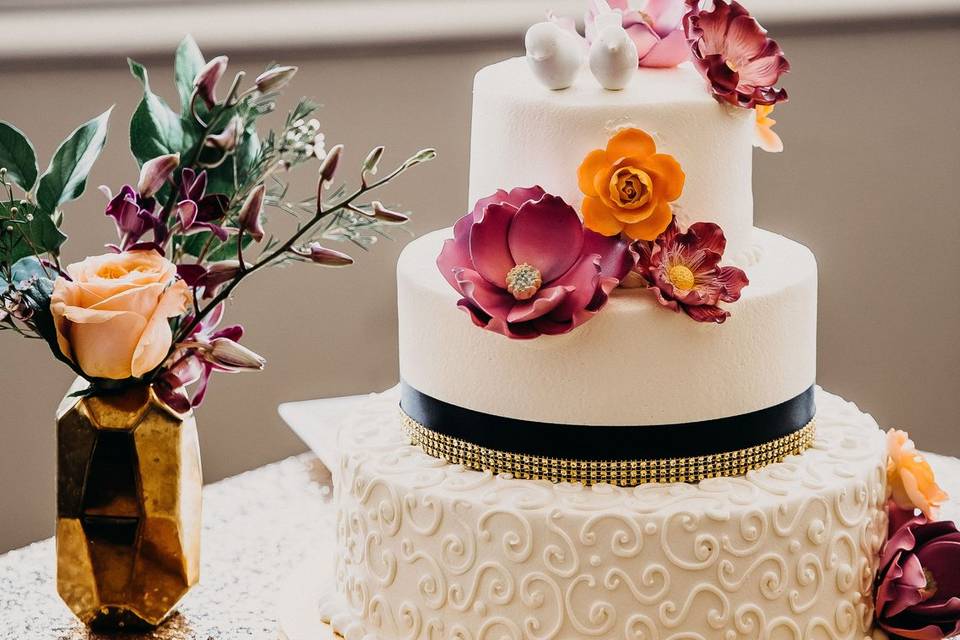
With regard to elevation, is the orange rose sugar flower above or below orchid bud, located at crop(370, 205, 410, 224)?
above

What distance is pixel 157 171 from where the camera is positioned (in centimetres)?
153

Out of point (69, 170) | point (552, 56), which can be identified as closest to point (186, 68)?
point (69, 170)

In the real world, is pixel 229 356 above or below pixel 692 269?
below

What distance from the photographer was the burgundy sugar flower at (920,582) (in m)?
1.58

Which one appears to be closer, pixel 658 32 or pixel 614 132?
pixel 614 132

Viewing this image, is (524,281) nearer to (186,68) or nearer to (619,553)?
(619,553)

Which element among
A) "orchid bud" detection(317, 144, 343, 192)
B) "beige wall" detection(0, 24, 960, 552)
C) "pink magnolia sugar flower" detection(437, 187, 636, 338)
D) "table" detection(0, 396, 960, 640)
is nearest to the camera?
"pink magnolia sugar flower" detection(437, 187, 636, 338)

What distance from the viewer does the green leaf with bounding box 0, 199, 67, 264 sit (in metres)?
1.55

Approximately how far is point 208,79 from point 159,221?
0.19m

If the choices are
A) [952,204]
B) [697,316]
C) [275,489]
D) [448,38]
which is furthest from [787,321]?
[952,204]

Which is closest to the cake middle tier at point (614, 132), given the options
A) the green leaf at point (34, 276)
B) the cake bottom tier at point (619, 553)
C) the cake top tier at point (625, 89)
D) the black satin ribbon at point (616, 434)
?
the cake top tier at point (625, 89)

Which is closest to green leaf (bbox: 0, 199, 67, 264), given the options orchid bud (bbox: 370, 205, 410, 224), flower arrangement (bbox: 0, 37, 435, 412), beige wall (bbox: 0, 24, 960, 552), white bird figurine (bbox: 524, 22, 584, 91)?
flower arrangement (bbox: 0, 37, 435, 412)

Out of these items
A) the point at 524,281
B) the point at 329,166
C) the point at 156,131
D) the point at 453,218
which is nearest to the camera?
the point at 524,281

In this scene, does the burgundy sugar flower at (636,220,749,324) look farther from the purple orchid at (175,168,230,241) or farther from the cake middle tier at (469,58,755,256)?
the purple orchid at (175,168,230,241)
